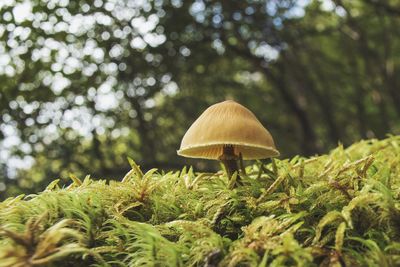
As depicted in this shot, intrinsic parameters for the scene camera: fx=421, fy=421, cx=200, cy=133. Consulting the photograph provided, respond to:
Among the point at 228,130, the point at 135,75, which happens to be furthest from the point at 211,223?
the point at 135,75

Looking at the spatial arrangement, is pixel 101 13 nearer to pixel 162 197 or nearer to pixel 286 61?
pixel 162 197

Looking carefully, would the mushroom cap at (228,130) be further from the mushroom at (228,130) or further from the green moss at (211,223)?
the green moss at (211,223)

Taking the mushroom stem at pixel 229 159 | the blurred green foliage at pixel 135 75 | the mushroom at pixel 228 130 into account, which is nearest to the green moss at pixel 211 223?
the mushroom stem at pixel 229 159

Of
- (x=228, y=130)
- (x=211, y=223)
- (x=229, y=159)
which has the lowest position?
(x=211, y=223)

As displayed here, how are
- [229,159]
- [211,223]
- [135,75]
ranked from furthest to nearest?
[135,75]
[229,159]
[211,223]

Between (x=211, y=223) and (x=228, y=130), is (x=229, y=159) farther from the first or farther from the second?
(x=211, y=223)

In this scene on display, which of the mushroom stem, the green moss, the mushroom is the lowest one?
the green moss

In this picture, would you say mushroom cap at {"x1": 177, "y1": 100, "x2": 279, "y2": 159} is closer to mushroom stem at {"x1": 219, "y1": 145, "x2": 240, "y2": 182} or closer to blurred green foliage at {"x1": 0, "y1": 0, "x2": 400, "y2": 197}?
mushroom stem at {"x1": 219, "y1": 145, "x2": 240, "y2": 182}

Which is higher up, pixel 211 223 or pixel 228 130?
pixel 228 130

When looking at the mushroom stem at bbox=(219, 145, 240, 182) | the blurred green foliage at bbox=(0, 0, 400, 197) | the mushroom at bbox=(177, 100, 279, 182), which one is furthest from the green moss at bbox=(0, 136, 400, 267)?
the blurred green foliage at bbox=(0, 0, 400, 197)
